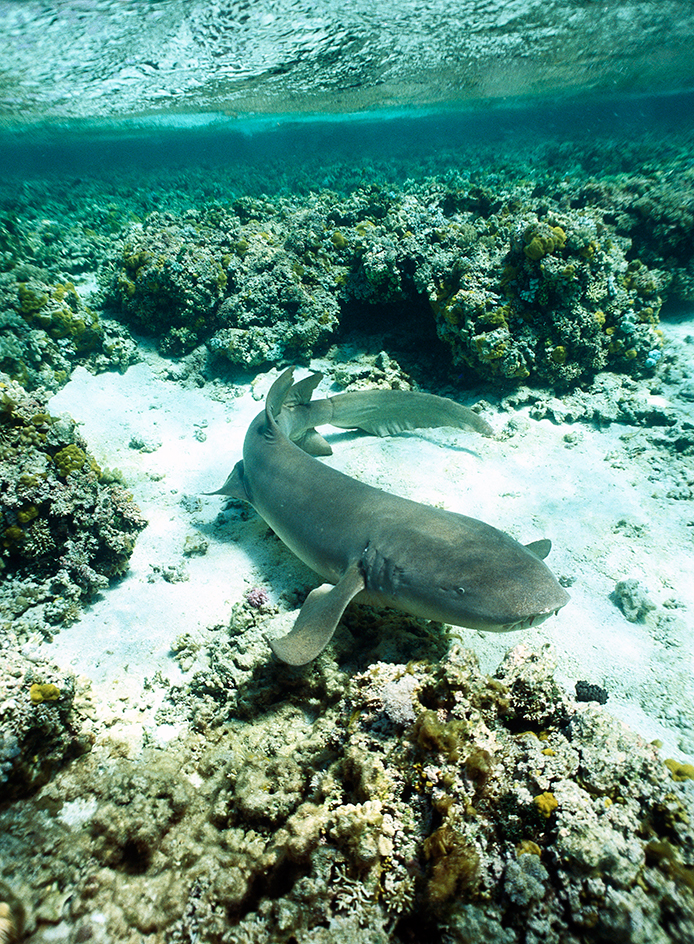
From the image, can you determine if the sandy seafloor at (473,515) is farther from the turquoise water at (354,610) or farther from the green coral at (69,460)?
the green coral at (69,460)

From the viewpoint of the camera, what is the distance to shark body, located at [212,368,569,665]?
276 cm

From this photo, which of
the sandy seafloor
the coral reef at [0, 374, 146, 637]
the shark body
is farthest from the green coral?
the shark body

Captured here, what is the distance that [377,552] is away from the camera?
11.1 feet

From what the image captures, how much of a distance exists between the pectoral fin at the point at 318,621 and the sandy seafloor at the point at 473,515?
3.23ft

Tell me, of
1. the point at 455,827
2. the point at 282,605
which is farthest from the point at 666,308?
the point at 455,827

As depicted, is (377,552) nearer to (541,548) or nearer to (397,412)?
(541,548)

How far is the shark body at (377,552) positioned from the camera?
276 cm

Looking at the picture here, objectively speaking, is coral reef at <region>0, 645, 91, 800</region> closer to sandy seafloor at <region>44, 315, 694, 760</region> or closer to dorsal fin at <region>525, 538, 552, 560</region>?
sandy seafloor at <region>44, 315, 694, 760</region>

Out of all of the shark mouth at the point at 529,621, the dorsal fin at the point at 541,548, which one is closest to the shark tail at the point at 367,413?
the dorsal fin at the point at 541,548

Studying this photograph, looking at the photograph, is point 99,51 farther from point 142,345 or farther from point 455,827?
point 455,827

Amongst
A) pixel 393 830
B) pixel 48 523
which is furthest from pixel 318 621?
pixel 48 523

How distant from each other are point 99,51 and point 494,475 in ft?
78.1

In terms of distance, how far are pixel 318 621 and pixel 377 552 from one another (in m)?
0.67

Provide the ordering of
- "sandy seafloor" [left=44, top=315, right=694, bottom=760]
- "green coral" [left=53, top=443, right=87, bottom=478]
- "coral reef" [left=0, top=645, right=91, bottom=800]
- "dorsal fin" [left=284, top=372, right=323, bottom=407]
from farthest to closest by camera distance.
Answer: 1. "dorsal fin" [left=284, top=372, right=323, bottom=407]
2. "green coral" [left=53, top=443, right=87, bottom=478]
3. "sandy seafloor" [left=44, top=315, right=694, bottom=760]
4. "coral reef" [left=0, top=645, right=91, bottom=800]
